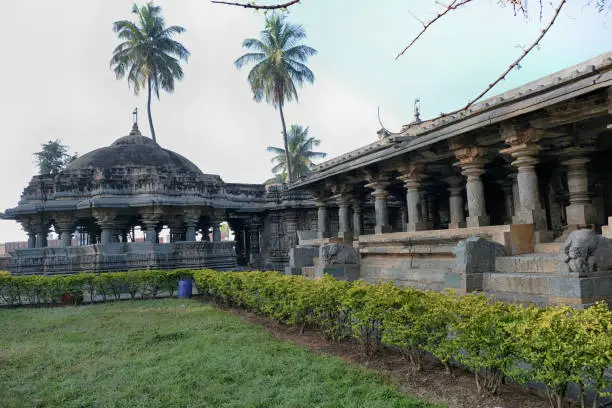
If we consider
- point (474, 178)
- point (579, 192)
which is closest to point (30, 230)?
point (474, 178)

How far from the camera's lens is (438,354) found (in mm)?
3969

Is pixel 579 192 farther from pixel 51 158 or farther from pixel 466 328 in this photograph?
pixel 51 158

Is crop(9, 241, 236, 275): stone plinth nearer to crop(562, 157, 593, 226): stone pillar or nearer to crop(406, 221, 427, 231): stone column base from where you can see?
crop(406, 221, 427, 231): stone column base

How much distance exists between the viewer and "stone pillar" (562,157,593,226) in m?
8.22

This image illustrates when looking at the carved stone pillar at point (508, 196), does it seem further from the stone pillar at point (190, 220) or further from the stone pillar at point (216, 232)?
the stone pillar at point (216, 232)

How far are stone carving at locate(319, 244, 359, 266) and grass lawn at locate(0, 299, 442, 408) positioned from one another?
2455 mm

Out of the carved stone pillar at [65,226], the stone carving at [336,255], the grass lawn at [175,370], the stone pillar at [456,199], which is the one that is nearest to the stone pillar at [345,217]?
the stone pillar at [456,199]

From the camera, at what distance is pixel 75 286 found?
38.9 ft

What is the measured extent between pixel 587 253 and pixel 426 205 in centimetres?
1065

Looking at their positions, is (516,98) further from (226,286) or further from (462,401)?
(226,286)

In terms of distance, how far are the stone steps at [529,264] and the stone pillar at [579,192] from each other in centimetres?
296

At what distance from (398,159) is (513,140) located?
11.4ft

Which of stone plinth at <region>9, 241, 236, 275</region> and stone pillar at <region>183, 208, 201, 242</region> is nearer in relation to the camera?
stone plinth at <region>9, 241, 236, 275</region>

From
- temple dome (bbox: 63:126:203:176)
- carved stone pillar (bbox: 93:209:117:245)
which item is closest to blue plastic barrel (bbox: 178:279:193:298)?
carved stone pillar (bbox: 93:209:117:245)
